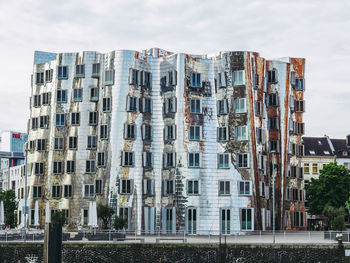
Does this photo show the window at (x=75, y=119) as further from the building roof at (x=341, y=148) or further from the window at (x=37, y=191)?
the building roof at (x=341, y=148)

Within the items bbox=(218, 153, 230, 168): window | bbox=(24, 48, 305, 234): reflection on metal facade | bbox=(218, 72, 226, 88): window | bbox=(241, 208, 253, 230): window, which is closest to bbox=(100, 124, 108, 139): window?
bbox=(24, 48, 305, 234): reflection on metal facade

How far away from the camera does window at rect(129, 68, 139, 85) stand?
8644 cm

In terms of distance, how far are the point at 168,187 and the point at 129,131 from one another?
888 centimetres

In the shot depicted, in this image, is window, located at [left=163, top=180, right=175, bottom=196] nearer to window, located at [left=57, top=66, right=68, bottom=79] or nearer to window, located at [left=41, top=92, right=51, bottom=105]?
window, located at [left=41, top=92, right=51, bottom=105]

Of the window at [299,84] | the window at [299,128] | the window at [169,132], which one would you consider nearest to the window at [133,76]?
the window at [169,132]

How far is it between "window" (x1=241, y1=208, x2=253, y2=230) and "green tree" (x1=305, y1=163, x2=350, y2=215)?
22914 millimetres

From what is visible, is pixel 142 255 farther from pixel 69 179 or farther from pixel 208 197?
pixel 69 179

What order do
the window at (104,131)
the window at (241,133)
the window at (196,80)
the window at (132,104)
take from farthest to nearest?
the window at (196,80)
the window at (104,131)
the window at (132,104)
the window at (241,133)

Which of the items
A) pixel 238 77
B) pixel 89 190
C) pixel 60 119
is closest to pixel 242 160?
pixel 238 77

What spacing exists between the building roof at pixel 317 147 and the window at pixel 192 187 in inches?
1899

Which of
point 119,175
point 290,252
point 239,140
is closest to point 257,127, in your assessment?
point 239,140

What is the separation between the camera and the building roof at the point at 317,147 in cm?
12825

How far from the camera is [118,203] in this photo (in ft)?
275

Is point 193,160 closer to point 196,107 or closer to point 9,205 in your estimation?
point 196,107
